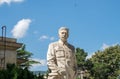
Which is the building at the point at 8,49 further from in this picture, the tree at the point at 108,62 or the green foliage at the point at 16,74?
the tree at the point at 108,62

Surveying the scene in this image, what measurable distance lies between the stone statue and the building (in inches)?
886

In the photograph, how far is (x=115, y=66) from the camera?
201 ft

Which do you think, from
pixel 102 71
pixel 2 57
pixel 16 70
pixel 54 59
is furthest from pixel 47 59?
pixel 102 71

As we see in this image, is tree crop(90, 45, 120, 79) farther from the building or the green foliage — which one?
the green foliage

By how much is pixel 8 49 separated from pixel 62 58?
25153 mm

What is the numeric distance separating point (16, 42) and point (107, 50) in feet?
79.7

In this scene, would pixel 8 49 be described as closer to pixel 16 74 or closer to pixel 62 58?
pixel 16 74

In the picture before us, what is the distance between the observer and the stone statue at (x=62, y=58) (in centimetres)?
1505

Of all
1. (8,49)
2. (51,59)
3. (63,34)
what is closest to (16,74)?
(51,59)

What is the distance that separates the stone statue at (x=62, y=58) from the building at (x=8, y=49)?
886 inches

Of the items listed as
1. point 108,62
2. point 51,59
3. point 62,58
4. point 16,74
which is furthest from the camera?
point 108,62

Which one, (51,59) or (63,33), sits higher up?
(63,33)

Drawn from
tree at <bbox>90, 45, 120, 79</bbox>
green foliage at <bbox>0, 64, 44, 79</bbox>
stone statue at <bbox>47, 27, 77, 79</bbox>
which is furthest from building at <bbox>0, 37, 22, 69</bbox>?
stone statue at <bbox>47, 27, 77, 79</bbox>

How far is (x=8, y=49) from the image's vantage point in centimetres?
4003
